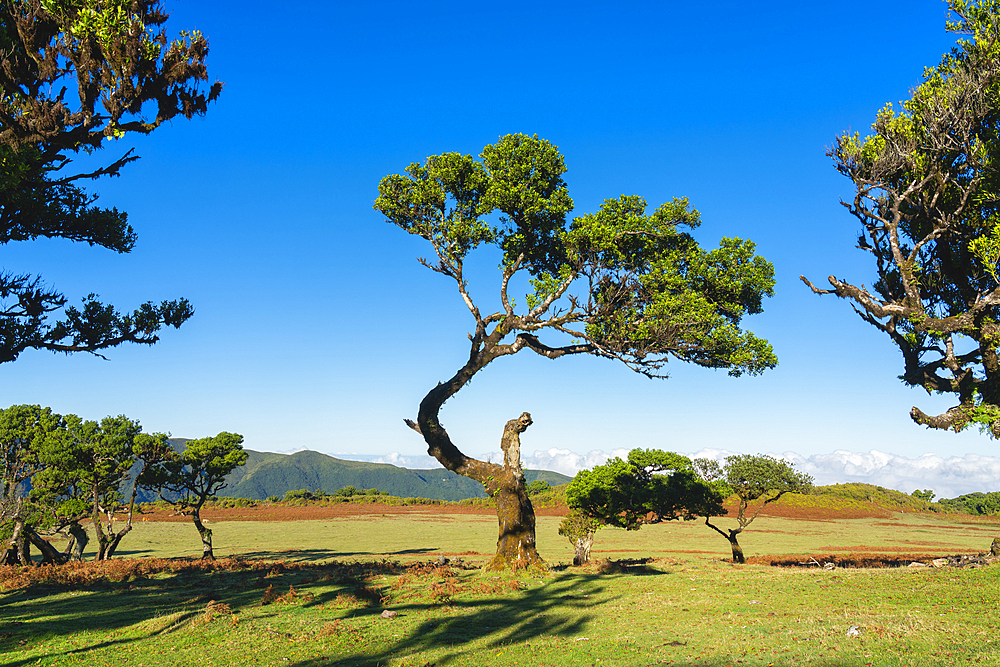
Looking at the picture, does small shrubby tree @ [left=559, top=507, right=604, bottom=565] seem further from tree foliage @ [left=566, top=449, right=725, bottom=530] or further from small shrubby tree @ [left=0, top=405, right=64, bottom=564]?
small shrubby tree @ [left=0, top=405, right=64, bottom=564]

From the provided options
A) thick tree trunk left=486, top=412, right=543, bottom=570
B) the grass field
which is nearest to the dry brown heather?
the grass field

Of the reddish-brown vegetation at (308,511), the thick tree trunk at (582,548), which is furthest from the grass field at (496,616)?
the reddish-brown vegetation at (308,511)

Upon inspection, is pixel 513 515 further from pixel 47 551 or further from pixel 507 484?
pixel 47 551

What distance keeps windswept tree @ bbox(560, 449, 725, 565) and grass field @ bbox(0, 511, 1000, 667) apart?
18.7 feet

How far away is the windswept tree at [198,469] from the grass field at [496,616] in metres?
8.07

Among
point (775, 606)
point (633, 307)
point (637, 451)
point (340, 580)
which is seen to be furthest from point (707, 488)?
point (340, 580)

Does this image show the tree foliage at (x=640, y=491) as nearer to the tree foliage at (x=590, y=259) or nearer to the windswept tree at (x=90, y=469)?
the tree foliage at (x=590, y=259)

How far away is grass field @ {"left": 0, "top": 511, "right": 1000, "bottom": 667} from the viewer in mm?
8906

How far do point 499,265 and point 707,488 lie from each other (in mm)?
17387

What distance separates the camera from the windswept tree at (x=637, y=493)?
90.1ft

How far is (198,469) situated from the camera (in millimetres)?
30797

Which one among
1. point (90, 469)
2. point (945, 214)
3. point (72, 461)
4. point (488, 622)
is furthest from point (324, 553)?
point (945, 214)

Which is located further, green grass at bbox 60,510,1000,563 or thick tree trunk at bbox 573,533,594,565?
green grass at bbox 60,510,1000,563

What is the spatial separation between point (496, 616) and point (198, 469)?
83.4 feet
